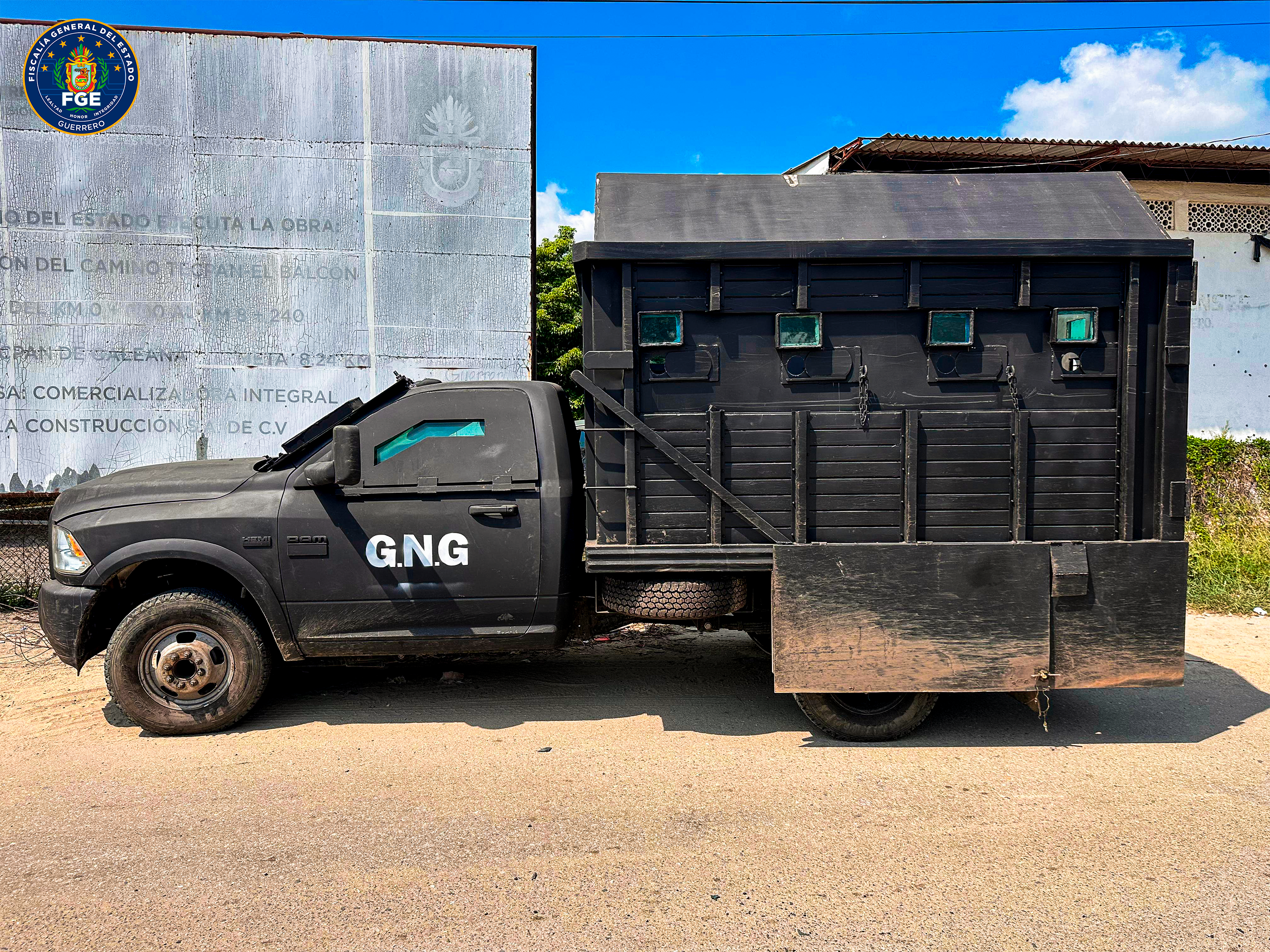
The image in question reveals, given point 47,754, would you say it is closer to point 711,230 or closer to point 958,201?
point 711,230

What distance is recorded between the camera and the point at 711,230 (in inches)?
177

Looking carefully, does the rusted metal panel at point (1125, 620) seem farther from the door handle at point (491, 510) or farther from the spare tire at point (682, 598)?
the door handle at point (491, 510)

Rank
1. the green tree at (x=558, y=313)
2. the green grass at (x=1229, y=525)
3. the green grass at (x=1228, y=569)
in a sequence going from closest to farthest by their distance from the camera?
1. the green grass at (x=1228, y=569)
2. the green grass at (x=1229, y=525)
3. the green tree at (x=558, y=313)

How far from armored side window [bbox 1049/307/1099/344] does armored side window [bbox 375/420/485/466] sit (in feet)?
10.2

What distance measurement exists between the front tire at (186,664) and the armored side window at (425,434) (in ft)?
3.91

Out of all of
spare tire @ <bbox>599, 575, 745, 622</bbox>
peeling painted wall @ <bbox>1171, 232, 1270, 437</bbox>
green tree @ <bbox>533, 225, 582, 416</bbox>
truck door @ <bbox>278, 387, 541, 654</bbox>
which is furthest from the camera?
green tree @ <bbox>533, 225, 582, 416</bbox>

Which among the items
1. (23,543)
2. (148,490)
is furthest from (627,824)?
(23,543)

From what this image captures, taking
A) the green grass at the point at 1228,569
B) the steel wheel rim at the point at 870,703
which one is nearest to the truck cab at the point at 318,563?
the steel wheel rim at the point at 870,703

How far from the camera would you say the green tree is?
23.6m

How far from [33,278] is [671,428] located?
299 inches

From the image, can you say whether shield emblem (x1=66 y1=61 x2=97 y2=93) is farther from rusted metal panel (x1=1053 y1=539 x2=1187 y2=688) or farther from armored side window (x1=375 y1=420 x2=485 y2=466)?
rusted metal panel (x1=1053 y1=539 x2=1187 y2=688)

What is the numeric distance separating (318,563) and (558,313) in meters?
20.3

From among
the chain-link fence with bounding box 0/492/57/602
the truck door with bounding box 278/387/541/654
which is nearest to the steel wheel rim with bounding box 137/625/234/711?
the truck door with bounding box 278/387/541/654

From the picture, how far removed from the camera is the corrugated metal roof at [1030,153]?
10773mm
